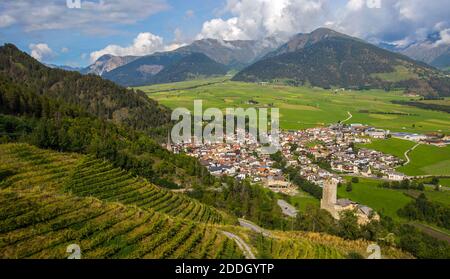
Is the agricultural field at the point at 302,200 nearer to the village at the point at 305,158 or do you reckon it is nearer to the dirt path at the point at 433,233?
the village at the point at 305,158

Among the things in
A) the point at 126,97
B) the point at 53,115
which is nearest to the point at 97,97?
the point at 126,97

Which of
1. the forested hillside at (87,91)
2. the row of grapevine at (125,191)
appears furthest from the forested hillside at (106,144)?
the forested hillside at (87,91)

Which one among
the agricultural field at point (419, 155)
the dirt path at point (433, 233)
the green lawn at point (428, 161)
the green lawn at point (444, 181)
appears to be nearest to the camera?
the dirt path at point (433, 233)

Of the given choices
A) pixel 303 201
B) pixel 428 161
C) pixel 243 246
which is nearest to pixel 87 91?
pixel 303 201

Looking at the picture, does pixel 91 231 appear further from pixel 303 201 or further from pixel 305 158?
pixel 305 158

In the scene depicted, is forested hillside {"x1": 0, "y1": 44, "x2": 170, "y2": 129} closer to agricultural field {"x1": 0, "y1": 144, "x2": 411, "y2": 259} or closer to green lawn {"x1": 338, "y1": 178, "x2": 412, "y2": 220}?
green lawn {"x1": 338, "y1": 178, "x2": 412, "y2": 220}
